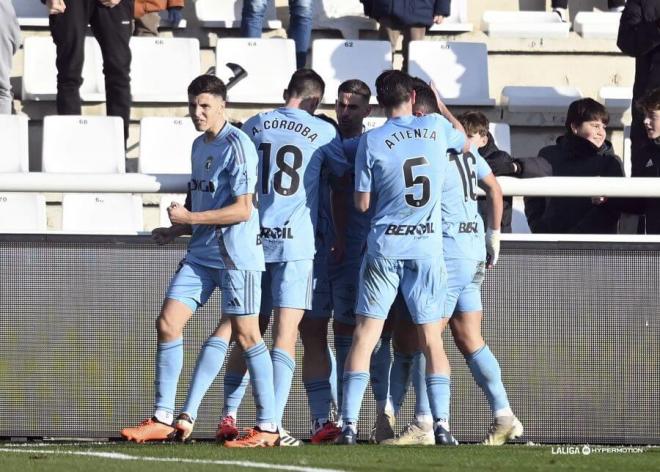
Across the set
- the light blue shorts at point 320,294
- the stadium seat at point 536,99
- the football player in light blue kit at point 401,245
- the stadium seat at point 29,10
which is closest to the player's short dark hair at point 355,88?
the football player in light blue kit at point 401,245

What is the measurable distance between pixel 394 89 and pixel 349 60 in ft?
15.7

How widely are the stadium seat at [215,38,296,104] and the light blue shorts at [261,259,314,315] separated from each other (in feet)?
14.8

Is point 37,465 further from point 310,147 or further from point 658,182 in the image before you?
point 658,182

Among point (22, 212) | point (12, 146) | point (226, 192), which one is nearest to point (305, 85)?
point (226, 192)

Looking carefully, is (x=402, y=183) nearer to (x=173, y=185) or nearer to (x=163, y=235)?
(x=163, y=235)

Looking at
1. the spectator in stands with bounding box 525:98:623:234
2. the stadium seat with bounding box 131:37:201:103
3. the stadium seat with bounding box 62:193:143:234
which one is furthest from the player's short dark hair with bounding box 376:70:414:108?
the stadium seat with bounding box 131:37:201:103

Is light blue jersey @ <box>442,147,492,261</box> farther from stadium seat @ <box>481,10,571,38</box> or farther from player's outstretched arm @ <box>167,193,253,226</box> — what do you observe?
stadium seat @ <box>481,10,571,38</box>

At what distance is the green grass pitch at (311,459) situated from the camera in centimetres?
609

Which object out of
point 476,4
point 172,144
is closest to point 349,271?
point 172,144

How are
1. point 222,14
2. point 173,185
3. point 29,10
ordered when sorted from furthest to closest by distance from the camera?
1. point 222,14
2. point 29,10
3. point 173,185

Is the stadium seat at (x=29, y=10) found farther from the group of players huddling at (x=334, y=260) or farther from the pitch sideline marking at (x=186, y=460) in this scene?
the pitch sideline marking at (x=186, y=460)

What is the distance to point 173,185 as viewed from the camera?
798cm

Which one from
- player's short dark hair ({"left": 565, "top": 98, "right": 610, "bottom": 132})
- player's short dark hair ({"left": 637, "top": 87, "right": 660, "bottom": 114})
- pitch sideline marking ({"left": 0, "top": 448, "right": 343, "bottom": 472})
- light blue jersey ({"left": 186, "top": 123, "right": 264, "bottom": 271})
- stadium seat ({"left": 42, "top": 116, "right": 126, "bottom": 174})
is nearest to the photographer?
pitch sideline marking ({"left": 0, "top": 448, "right": 343, "bottom": 472})

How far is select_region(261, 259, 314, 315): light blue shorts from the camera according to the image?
24.2 feet
